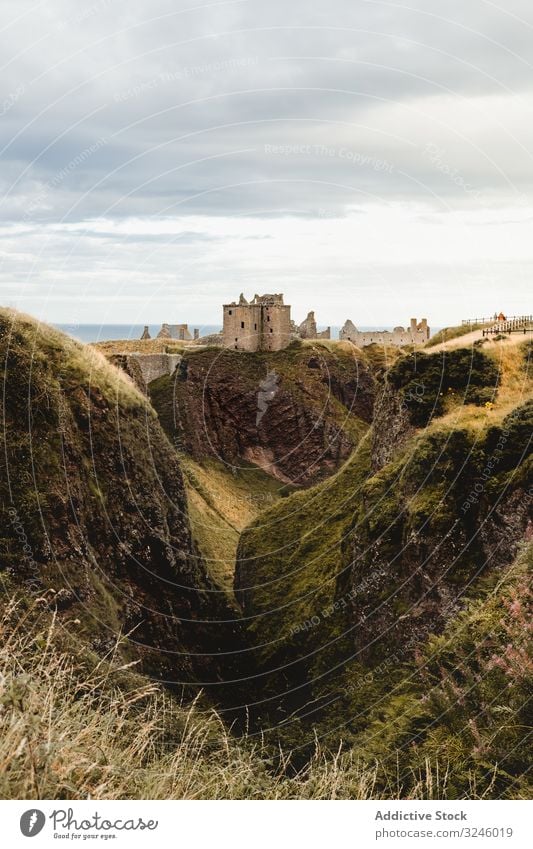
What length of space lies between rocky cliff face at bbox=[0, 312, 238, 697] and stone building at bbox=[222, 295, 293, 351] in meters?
51.8

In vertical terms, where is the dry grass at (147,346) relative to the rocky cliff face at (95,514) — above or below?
above

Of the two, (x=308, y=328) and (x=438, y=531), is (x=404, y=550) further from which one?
(x=308, y=328)

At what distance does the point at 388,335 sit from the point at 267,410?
31.0m

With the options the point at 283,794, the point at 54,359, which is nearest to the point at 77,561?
the point at 54,359

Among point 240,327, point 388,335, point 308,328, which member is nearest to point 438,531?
point 240,327

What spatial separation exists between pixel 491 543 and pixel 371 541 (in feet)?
24.3

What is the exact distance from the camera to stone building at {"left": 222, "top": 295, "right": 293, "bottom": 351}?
94.6m

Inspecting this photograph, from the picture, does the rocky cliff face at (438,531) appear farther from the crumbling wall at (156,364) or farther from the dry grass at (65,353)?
the crumbling wall at (156,364)

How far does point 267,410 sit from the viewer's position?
92312 mm

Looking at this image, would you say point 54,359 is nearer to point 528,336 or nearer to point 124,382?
point 124,382

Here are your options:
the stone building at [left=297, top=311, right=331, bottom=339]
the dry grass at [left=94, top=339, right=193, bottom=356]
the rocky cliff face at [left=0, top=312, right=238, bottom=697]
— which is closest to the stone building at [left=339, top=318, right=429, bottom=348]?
the stone building at [left=297, top=311, right=331, bottom=339]

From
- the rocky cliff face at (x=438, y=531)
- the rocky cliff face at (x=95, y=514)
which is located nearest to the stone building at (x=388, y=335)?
the rocky cliff face at (x=95, y=514)

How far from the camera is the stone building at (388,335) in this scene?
113438 millimetres

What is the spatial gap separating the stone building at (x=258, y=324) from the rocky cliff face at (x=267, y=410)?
5.22 feet
